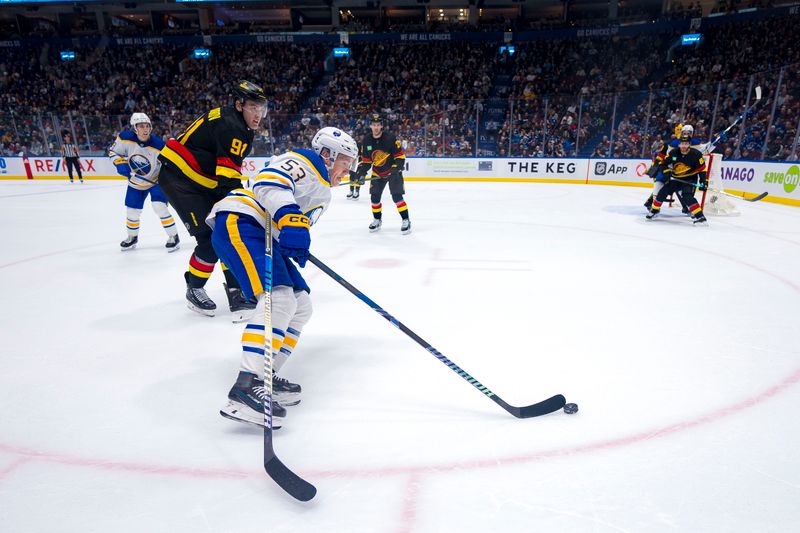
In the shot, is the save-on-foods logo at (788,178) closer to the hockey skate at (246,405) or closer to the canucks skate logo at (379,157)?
the canucks skate logo at (379,157)

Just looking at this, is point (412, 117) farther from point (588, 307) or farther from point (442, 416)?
point (442, 416)

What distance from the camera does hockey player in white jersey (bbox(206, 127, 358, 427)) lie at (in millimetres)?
1883

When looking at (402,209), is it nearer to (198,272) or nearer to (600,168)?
(198,272)

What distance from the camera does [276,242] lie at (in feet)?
6.83

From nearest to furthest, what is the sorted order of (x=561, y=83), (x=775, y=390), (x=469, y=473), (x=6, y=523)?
(x=6, y=523) < (x=469, y=473) < (x=775, y=390) < (x=561, y=83)

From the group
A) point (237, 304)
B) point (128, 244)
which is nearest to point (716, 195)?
point (237, 304)

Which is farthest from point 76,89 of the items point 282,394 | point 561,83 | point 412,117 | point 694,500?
point 694,500

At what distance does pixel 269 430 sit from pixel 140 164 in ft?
13.5

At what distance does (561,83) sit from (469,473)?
60.5 feet

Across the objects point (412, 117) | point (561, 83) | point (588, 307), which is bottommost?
point (588, 307)

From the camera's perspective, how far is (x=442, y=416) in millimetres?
2031

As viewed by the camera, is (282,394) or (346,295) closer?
(282,394)

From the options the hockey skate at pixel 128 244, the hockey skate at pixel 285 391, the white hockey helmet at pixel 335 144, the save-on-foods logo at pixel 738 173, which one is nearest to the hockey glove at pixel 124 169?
the hockey skate at pixel 128 244

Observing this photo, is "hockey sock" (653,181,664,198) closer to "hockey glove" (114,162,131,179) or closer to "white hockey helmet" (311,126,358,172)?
"white hockey helmet" (311,126,358,172)
